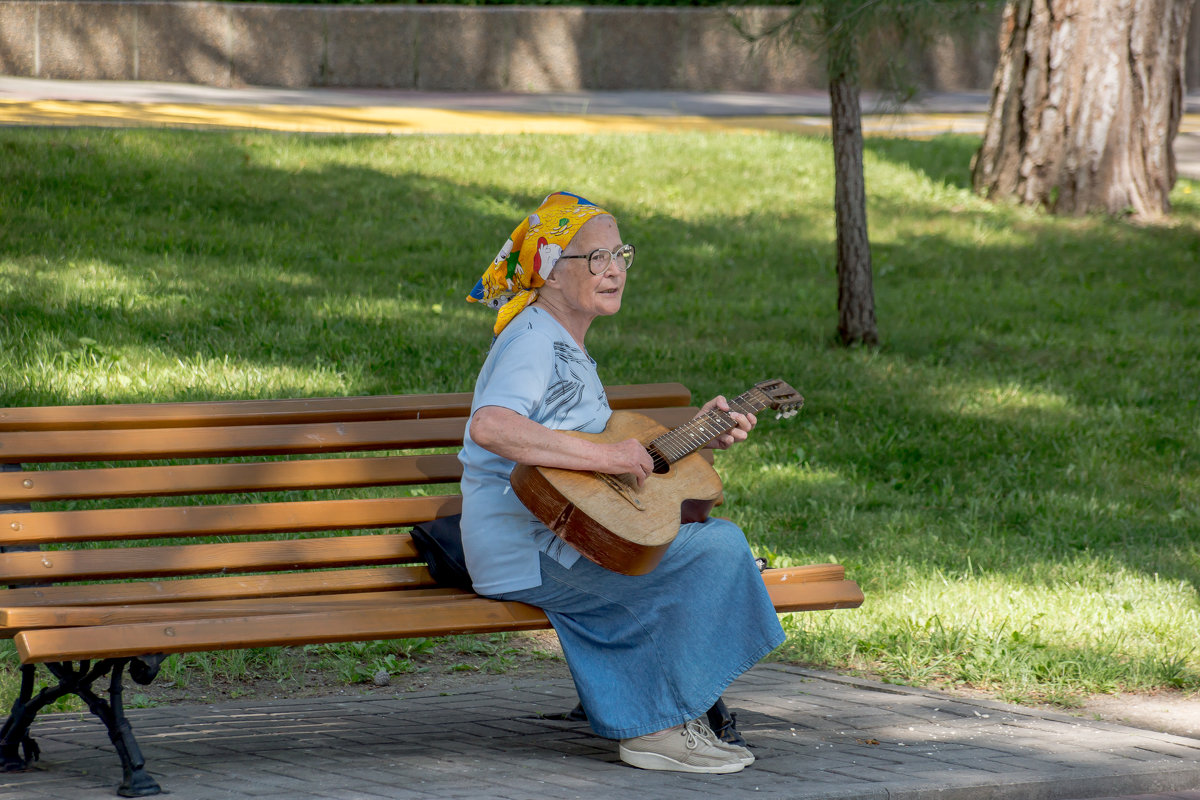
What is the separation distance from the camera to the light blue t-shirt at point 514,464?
12.7 ft

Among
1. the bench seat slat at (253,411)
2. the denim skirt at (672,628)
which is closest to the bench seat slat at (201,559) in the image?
the bench seat slat at (253,411)

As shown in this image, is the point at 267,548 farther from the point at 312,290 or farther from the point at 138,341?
the point at 312,290

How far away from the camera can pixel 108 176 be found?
33.7 ft

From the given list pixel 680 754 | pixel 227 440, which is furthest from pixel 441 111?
pixel 680 754

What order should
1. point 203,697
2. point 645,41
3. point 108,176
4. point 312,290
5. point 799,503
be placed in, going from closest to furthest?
point 203,697 → point 799,503 → point 312,290 → point 108,176 → point 645,41

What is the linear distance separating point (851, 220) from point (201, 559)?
17.8 ft

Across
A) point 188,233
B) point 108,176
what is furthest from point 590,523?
point 108,176

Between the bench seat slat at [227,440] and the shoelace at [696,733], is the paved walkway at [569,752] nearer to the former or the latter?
the shoelace at [696,733]

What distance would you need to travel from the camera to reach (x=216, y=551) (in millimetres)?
4180

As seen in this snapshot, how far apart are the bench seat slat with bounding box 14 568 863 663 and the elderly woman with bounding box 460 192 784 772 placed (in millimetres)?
102

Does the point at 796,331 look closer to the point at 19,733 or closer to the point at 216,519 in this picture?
the point at 216,519

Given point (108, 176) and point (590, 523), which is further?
point (108, 176)

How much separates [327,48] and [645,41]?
4.34 m

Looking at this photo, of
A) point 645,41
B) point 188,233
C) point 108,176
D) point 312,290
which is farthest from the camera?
point 645,41
